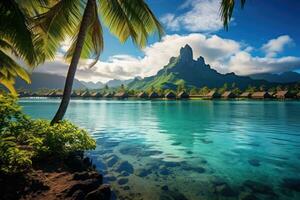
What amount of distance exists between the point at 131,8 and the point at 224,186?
593cm

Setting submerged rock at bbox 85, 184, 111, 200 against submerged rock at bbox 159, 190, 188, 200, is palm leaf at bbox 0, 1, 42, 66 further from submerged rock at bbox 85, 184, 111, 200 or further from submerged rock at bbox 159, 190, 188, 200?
submerged rock at bbox 159, 190, 188, 200

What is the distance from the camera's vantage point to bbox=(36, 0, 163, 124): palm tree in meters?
7.04

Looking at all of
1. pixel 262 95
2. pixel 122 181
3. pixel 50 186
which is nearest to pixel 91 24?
pixel 122 181

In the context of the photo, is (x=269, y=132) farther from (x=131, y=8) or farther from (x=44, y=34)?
(x=44, y=34)

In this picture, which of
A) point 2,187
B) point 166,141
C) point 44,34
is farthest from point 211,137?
point 2,187

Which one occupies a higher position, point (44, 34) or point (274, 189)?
point (44, 34)

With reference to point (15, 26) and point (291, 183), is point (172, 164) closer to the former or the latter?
point (291, 183)

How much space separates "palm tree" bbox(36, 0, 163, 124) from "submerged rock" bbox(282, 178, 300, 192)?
6.02 m

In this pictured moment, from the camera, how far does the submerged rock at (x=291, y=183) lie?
5.86m

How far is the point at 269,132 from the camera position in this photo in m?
14.8

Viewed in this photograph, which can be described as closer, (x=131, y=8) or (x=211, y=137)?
(x=131, y=8)

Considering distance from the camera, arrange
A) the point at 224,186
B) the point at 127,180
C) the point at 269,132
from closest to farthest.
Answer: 1. the point at 224,186
2. the point at 127,180
3. the point at 269,132

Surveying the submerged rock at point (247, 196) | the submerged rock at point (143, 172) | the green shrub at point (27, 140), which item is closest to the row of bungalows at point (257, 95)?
the submerged rock at point (143, 172)

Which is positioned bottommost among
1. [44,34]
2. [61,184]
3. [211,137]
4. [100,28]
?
[211,137]
